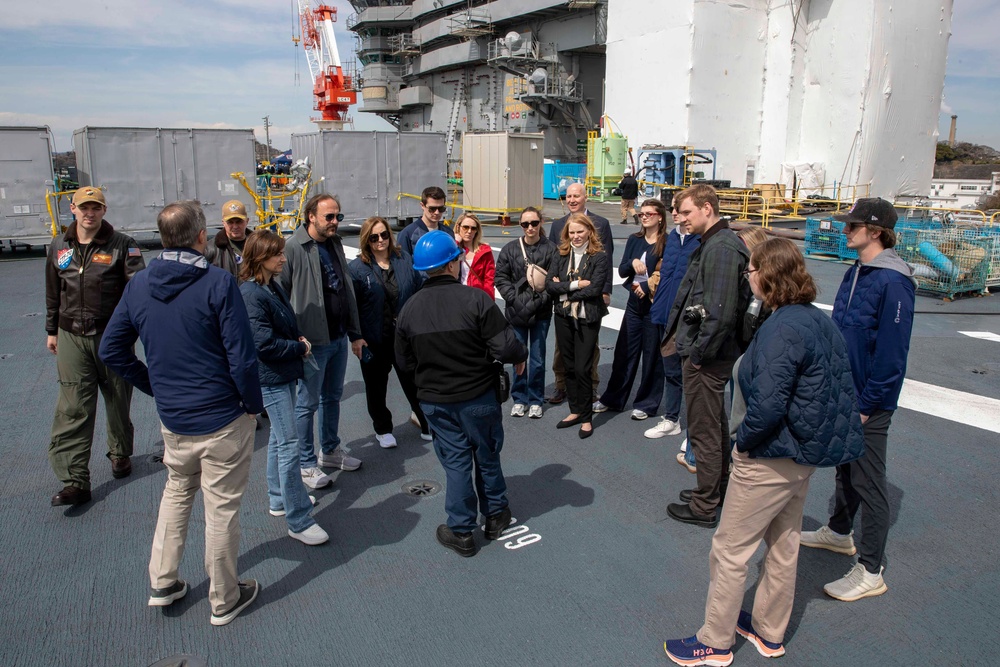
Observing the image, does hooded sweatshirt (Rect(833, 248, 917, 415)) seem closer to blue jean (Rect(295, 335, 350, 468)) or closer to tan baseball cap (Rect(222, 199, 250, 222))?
blue jean (Rect(295, 335, 350, 468))

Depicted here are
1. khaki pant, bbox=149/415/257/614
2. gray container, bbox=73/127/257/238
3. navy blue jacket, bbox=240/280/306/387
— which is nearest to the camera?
khaki pant, bbox=149/415/257/614

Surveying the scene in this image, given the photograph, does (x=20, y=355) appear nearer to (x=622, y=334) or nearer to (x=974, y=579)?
(x=622, y=334)

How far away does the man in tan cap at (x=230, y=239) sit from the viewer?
5.33 metres

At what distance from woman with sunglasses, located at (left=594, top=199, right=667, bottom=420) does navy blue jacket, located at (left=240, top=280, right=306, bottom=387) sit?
8.87 feet

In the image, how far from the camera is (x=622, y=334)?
564cm

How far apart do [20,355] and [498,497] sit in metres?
6.37

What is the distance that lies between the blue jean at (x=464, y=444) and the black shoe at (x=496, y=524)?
177mm

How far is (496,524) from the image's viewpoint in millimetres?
3762

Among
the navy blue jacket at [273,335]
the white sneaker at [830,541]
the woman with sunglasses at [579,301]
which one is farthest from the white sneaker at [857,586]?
the navy blue jacket at [273,335]

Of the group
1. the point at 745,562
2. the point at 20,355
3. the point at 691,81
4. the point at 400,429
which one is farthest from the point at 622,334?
the point at 691,81

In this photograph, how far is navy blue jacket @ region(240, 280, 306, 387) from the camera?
3514mm

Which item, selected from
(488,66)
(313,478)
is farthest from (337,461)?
(488,66)

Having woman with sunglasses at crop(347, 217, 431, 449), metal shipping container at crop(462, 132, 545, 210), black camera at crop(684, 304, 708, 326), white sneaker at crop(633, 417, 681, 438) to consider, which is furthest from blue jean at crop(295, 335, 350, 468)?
metal shipping container at crop(462, 132, 545, 210)

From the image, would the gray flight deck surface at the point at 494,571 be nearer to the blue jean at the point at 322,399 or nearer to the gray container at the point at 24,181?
the blue jean at the point at 322,399
